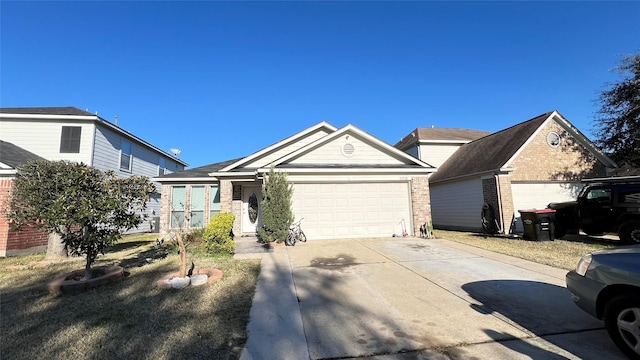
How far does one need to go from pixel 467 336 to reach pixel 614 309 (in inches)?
55.4

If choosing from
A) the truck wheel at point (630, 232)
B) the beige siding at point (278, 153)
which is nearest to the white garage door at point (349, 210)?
the beige siding at point (278, 153)

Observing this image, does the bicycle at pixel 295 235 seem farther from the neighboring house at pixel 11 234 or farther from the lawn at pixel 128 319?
the neighboring house at pixel 11 234

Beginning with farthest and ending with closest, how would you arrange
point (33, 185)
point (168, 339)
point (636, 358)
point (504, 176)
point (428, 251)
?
point (504, 176) < point (428, 251) < point (33, 185) < point (168, 339) < point (636, 358)

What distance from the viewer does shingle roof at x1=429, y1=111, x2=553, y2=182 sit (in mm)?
13664

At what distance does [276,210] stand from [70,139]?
11.4m

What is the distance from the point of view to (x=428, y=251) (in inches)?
337

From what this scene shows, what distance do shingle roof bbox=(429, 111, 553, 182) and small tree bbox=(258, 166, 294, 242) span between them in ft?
31.2

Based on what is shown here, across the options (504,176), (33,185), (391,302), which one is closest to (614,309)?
(391,302)

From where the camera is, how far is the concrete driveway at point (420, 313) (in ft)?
9.97

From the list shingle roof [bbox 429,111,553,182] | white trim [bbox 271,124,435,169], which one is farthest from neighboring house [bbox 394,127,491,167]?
white trim [bbox 271,124,435,169]

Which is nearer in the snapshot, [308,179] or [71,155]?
[308,179]

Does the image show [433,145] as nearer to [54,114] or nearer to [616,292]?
[616,292]

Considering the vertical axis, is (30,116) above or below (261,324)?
above

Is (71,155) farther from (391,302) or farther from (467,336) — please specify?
(467,336)
